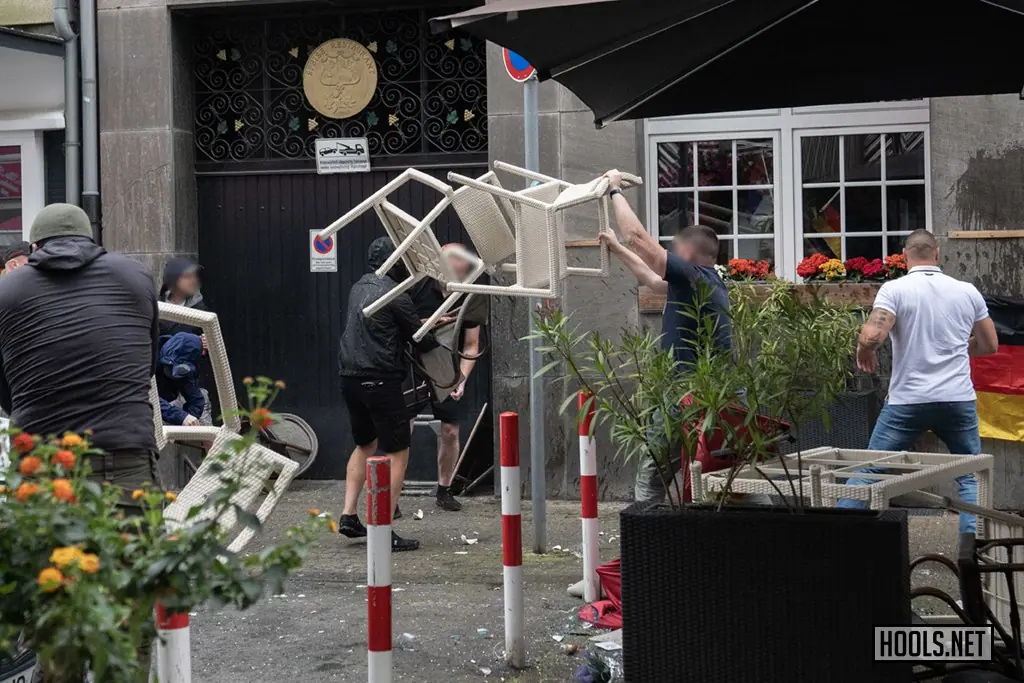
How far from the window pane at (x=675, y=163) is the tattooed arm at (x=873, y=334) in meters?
3.26

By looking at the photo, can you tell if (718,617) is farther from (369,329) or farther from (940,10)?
(369,329)

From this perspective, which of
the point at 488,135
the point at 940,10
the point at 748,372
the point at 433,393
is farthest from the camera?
the point at 488,135

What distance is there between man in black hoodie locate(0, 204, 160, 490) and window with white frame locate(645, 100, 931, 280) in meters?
5.77

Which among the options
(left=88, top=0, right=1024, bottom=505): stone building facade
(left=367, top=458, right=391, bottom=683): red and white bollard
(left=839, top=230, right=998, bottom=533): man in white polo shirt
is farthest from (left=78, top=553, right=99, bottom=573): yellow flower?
(left=88, top=0, right=1024, bottom=505): stone building facade

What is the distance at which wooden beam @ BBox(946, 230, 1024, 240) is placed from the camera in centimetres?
935

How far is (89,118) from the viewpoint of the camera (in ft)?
→ 36.2

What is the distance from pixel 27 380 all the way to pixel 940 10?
3.62m

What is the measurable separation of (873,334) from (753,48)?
2.24 meters

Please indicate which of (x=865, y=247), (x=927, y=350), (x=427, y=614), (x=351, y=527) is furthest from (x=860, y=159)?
(x=427, y=614)

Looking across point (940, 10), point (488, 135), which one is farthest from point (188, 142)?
point (940, 10)

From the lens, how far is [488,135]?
10.4m

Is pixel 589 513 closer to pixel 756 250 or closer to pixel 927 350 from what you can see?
pixel 927 350

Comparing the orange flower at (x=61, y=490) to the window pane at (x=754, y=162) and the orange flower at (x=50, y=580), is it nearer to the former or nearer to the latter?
the orange flower at (x=50, y=580)

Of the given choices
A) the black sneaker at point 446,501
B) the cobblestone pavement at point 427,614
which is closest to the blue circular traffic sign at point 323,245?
the black sneaker at point 446,501
